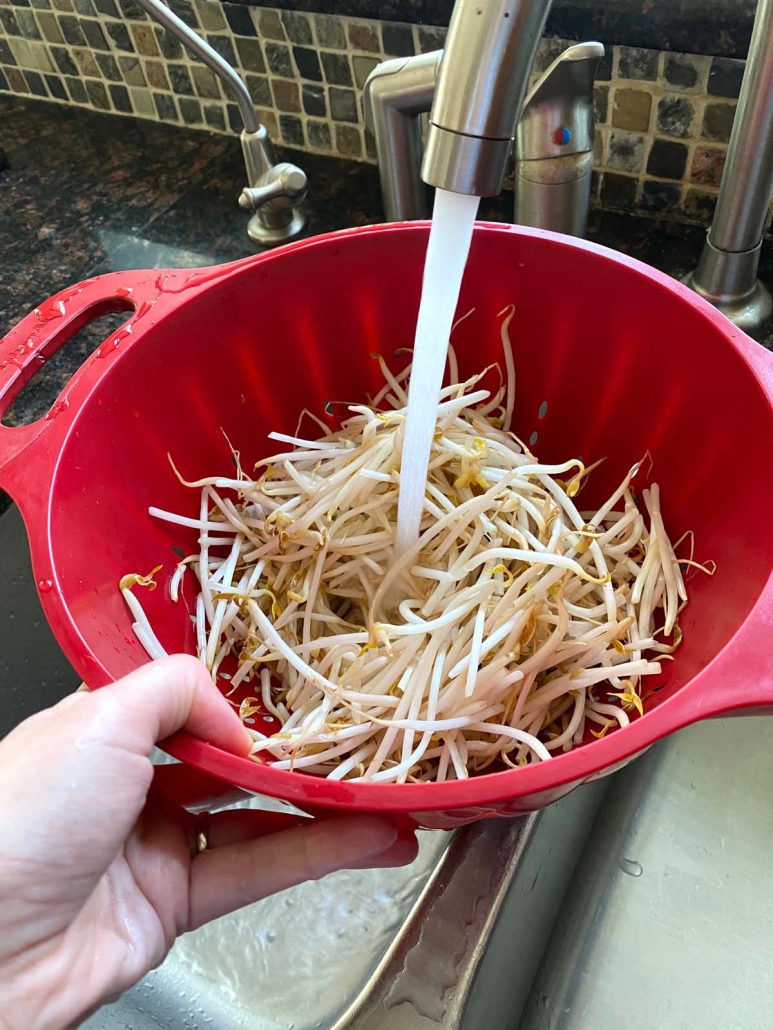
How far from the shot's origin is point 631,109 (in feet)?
2.86

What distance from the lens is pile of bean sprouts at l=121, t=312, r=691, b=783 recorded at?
600 millimetres

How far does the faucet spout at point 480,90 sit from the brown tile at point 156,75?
0.99 meters

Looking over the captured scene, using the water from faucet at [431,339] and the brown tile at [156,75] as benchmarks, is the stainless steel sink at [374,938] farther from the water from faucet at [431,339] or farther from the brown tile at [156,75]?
the brown tile at [156,75]

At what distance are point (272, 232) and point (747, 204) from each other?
588 millimetres

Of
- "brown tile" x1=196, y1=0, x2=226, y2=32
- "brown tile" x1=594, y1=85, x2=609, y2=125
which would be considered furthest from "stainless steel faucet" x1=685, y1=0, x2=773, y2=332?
"brown tile" x1=196, y1=0, x2=226, y2=32

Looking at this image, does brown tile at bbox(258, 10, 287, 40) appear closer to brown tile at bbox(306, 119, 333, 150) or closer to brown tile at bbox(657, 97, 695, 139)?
brown tile at bbox(306, 119, 333, 150)

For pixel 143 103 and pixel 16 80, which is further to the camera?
pixel 16 80

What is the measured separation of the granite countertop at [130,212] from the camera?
95cm

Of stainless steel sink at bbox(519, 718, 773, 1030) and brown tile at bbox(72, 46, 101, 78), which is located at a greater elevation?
brown tile at bbox(72, 46, 101, 78)

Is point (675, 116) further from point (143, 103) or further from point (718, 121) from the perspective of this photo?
point (143, 103)

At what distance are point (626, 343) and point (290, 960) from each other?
63cm

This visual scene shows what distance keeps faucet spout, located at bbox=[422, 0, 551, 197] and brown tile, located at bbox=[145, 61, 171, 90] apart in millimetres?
988

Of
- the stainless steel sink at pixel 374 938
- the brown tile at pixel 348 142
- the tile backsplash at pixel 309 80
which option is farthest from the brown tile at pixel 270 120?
the stainless steel sink at pixel 374 938

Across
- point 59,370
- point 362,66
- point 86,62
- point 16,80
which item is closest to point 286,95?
point 362,66
